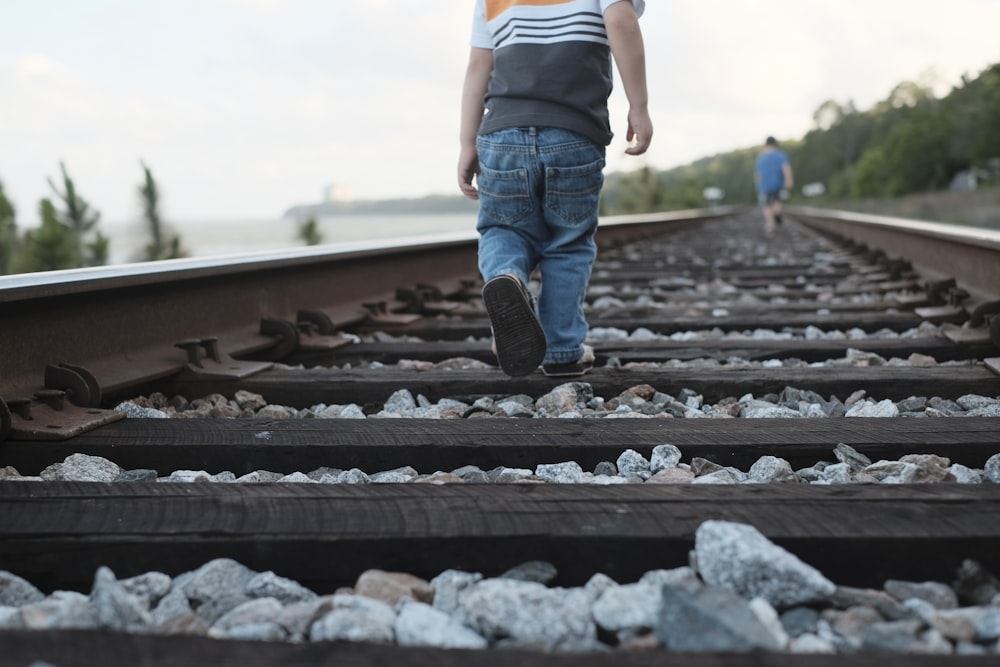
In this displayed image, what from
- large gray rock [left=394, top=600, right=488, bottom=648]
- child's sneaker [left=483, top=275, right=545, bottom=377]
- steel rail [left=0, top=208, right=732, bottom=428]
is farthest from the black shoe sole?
large gray rock [left=394, top=600, right=488, bottom=648]

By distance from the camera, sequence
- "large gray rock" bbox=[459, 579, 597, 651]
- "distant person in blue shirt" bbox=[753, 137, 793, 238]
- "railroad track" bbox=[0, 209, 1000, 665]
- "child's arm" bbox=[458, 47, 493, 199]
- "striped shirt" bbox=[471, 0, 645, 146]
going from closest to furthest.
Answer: "large gray rock" bbox=[459, 579, 597, 651]
"railroad track" bbox=[0, 209, 1000, 665]
"striped shirt" bbox=[471, 0, 645, 146]
"child's arm" bbox=[458, 47, 493, 199]
"distant person in blue shirt" bbox=[753, 137, 793, 238]

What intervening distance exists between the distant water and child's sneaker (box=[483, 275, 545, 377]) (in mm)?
1555

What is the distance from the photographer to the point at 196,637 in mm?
1027

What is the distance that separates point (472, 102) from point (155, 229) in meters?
22.0

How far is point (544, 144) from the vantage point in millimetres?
2592

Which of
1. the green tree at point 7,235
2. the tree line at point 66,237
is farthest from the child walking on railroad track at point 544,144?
the green tree at point 7,235

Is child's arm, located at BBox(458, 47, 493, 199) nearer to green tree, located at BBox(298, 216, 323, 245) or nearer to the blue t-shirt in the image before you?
the blue t-shirt

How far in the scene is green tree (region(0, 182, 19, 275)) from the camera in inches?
682

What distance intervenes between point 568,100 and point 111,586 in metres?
1.80

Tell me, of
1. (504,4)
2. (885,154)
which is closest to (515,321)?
(504,4)

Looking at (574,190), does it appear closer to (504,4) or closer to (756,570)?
(504,4)

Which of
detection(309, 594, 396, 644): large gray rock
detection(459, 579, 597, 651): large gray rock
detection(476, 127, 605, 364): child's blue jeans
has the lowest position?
detection(459, 579, 597, 651): large gray rock

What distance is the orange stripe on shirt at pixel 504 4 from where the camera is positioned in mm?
2562

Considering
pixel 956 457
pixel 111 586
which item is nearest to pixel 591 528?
pixel 111 586
